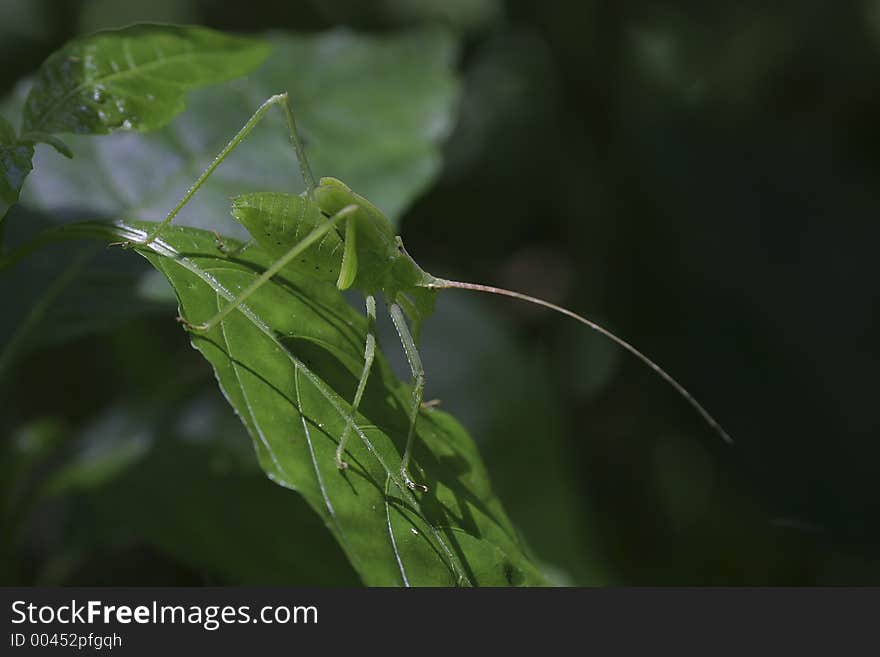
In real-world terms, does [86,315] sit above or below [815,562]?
above

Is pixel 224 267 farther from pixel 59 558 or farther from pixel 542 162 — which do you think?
pixel 542 162

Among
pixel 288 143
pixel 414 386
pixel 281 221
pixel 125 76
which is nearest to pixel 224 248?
pixel 281 221

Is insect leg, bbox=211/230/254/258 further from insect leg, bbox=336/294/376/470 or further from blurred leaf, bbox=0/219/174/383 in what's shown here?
blurred leaf, bbox=0/219/174/383

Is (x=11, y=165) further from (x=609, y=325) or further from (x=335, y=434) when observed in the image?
(x=609, y=325)

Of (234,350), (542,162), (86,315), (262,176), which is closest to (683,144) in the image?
(542,162)

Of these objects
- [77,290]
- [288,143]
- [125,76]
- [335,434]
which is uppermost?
[125,76]

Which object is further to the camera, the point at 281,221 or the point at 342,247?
the point at 342,247

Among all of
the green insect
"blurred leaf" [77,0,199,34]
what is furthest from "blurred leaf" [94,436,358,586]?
"blurred leaf" [77,0,199,34]
